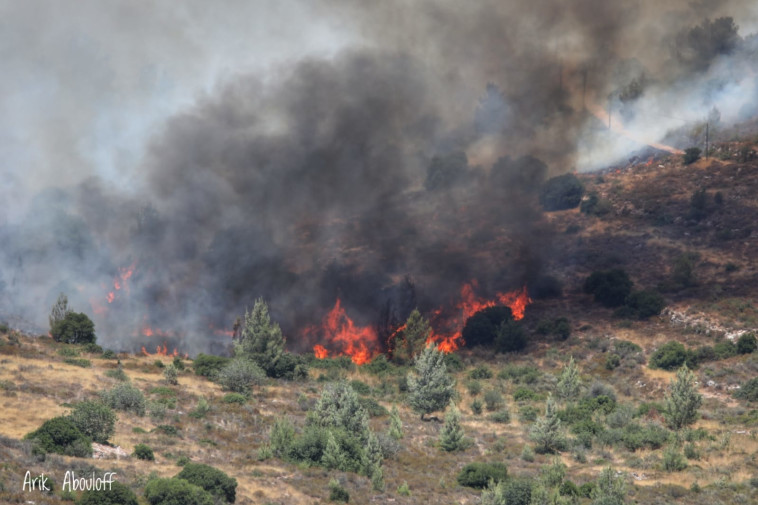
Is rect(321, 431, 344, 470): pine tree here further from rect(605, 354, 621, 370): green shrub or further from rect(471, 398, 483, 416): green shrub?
rect(605, 354, 621, 370): green shrub

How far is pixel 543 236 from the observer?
332 ft

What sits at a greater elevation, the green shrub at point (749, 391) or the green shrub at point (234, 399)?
the green shrub at point (749, 391)

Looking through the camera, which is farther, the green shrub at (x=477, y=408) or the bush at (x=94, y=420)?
the green shrub at (x=477, y=408)

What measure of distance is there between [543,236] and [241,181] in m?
37.5

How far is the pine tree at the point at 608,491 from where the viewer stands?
3916 cm

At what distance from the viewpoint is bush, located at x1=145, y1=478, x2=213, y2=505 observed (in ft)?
111

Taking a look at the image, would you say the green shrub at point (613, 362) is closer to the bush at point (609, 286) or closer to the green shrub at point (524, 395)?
the green shrub at point (524, 395)

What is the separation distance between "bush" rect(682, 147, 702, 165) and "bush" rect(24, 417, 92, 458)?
291 feet

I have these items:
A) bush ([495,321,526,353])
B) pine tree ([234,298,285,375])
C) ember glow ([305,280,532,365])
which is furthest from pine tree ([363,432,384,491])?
bush ([495,321,526,353])

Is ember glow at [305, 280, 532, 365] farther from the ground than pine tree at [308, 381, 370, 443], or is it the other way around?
ember glow at [305, 280, 532, 365]

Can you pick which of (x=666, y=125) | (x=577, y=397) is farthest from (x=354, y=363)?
(x=666, y=125)

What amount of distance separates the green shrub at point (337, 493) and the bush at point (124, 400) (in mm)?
13490

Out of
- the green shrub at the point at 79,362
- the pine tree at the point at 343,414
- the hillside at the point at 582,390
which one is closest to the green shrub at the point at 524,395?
the hillside at the point at 582,390

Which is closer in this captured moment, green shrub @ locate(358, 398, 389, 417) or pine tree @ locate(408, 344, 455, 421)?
green shrub @ locate(358, 398, 389, 417)
